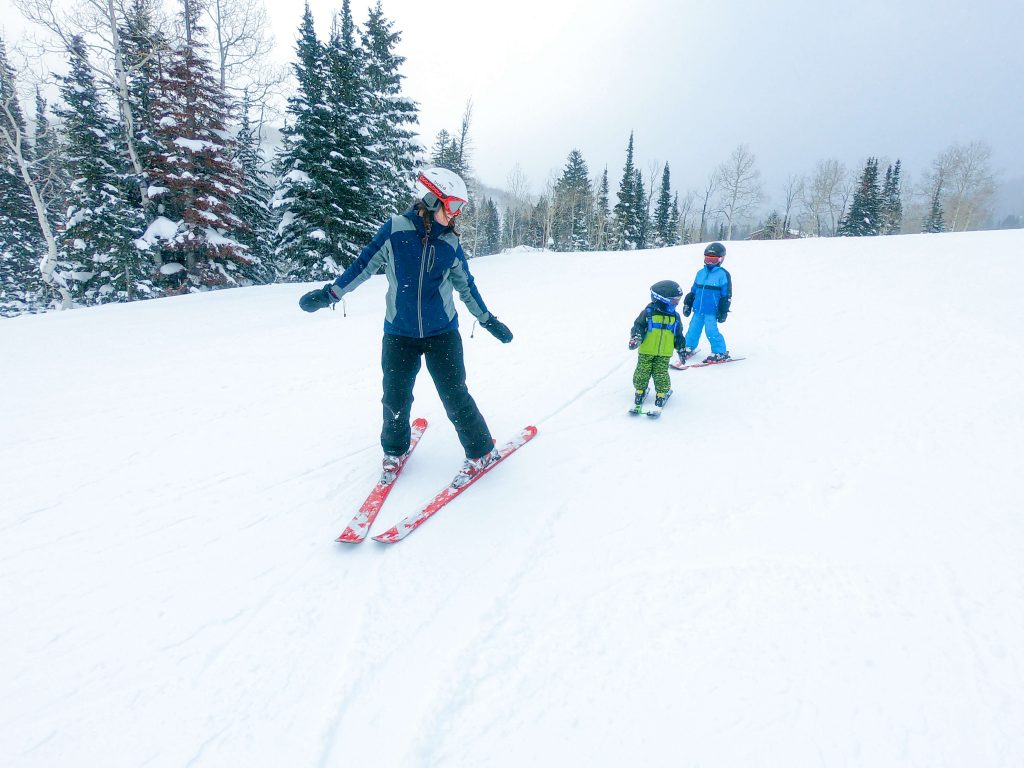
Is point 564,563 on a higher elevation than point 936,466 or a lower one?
lower

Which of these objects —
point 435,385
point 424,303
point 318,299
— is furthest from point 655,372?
point 318,299

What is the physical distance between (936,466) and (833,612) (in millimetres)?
2090

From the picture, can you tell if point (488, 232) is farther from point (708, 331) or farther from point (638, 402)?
point (638, 402)

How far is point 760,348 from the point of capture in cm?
639

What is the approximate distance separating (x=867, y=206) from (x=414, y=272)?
182ft

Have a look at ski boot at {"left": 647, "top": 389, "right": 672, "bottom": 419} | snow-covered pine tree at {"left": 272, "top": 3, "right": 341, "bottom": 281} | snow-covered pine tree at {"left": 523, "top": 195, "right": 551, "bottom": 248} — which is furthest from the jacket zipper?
snow-covered pine tree at {"left": 523, "top": 195, "right": 551, "bottom": 248}

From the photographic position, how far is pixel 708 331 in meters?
5.93

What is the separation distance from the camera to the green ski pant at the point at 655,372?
451cm

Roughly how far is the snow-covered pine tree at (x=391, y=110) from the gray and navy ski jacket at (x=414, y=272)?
62.2 ft

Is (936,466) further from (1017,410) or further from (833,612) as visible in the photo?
(833,612)

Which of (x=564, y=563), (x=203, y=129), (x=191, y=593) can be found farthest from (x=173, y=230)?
(x=564, y=563)

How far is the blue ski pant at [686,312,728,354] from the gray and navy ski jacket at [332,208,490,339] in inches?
161

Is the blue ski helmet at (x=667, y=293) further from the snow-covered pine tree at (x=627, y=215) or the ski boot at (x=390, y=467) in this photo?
the snow-covered pine tree at (x=627, y=215)

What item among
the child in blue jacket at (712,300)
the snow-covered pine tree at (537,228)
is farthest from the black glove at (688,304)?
the snow-covered pine tree at (537,228)
